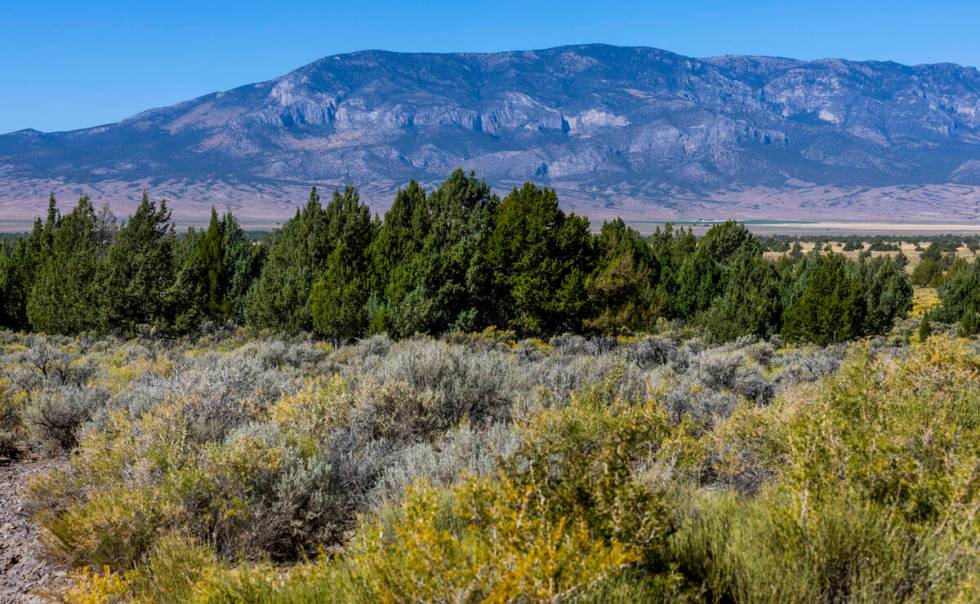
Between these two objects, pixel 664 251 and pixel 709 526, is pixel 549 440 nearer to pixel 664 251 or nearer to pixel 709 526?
pixel 709 526

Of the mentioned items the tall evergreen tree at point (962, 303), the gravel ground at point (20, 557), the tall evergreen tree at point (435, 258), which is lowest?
the tall evergreen tree at point (962, 303)

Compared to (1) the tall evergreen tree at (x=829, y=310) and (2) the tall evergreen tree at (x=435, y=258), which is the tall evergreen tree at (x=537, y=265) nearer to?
(2) the tall evergreen tree at (x=435, y=258)

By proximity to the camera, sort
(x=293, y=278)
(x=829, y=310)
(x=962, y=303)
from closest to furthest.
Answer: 1. (x=293, y=278)
2. (x=829, y=310)
3. (x=962, y=303)

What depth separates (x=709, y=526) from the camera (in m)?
4.02

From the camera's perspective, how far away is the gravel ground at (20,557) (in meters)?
4.83

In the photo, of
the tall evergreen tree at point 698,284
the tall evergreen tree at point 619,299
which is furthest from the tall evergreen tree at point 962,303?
the tall evergreen tree at point 619,299

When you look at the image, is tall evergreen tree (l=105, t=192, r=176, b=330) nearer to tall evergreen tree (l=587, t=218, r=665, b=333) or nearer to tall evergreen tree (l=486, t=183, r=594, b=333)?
tall evergreen tree (l=486, t=183, r=594, b=333)

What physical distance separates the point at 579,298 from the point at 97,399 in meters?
17.2

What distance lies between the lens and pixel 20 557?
5398mm

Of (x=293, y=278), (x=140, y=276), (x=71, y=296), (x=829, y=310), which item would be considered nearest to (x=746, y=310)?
(x=829, y=310)

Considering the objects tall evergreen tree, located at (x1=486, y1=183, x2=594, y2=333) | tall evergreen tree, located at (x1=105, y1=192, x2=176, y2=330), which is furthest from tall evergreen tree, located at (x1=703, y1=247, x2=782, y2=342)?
tall evergreen tree, located at (x1=105, y1=192, x2=176, y2=330)

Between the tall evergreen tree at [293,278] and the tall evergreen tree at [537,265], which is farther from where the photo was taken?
the tall evergreen tree at [293,278]

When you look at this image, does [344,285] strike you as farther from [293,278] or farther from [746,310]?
[746,310]

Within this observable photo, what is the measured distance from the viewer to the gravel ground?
190 inches
